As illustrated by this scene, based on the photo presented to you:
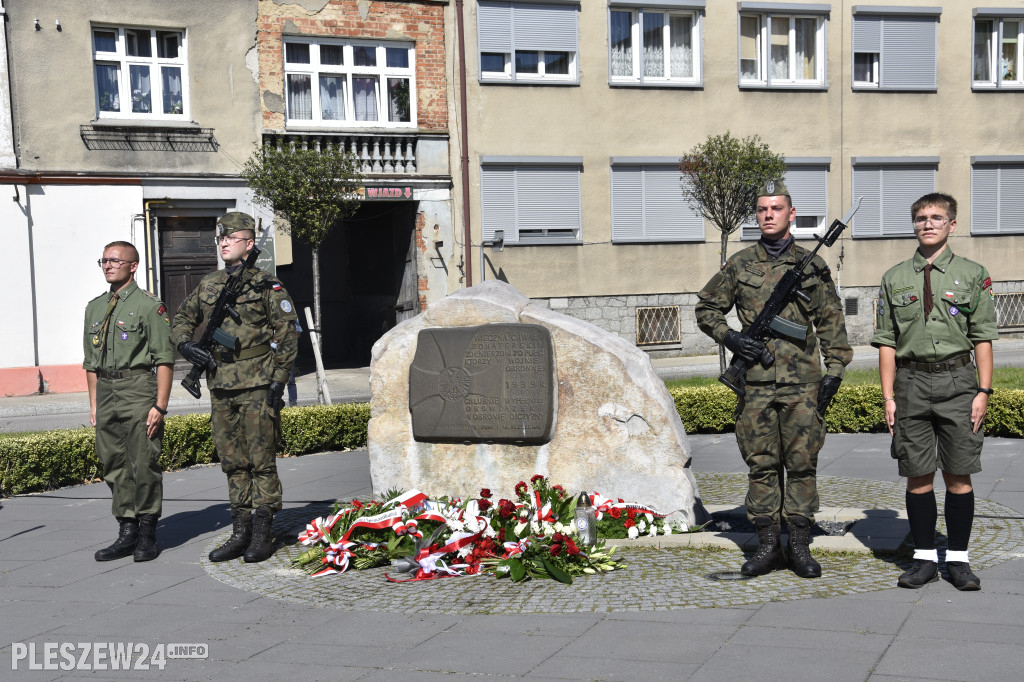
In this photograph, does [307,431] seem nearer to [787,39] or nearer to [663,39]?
[663,39]

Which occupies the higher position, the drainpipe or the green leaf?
the drainpipe

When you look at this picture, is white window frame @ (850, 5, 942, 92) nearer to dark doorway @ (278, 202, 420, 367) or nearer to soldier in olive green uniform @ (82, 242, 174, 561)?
dark doorway @ (278, 202, 420, 367)

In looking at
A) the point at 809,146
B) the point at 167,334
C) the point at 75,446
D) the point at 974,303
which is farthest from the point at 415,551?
the point at 809,146

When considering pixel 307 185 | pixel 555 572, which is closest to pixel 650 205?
pixel 307 185

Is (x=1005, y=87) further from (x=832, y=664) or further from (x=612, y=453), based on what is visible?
(x=832, y=664)

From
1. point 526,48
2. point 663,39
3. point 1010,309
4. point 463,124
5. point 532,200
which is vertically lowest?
point 1010,309

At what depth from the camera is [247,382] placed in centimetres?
687

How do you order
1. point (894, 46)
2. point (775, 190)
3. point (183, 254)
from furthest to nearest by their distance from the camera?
point (894, 46) → point (183, 254) → point (775, 190)

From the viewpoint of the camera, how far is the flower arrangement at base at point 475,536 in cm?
622

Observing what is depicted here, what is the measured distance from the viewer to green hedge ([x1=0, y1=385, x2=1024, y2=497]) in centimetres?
991

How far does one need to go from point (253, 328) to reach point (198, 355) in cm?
39

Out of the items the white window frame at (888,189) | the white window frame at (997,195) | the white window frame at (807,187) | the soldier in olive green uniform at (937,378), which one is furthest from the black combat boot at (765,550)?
the white window frame at (997,195)

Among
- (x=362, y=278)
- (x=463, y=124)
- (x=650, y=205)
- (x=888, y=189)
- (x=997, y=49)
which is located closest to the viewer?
(x=463, y=124)

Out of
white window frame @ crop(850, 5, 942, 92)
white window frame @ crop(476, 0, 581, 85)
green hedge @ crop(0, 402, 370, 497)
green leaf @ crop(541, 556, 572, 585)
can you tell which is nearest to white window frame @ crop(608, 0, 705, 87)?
white window frame @ crop(476, 0, 581, 85)
